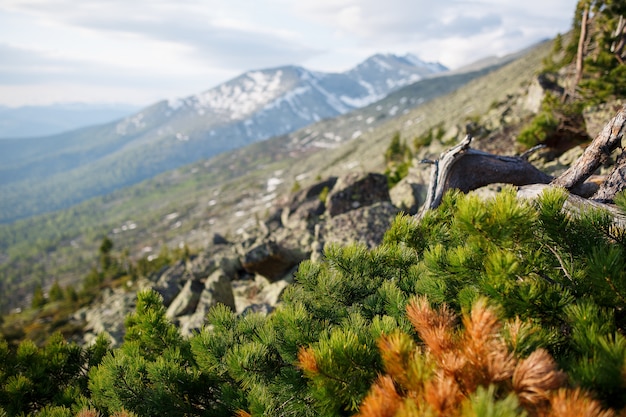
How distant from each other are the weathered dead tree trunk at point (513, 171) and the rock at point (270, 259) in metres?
12.8

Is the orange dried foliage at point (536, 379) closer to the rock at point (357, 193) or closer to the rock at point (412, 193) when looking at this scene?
the rock at point (412, 193)

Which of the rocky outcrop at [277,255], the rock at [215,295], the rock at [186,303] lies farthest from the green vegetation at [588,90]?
the rock at [186,303]

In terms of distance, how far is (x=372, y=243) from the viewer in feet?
55.9

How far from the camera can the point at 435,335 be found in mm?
2951

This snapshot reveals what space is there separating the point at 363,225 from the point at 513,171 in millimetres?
10594

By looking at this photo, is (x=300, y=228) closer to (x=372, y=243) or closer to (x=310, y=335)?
(x=372, y=243)

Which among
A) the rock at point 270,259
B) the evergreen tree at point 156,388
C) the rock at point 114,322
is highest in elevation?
the evergreen tree at point 156,388

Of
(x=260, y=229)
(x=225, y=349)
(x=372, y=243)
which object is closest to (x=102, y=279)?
(x=260, y=229)

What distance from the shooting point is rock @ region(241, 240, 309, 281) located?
19828 mm

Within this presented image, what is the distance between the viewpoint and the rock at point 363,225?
17.9 meters

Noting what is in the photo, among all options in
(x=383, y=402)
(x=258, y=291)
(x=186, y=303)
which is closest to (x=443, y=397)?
(x=383, y=402)

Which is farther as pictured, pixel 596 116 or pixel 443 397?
pixel 596 116

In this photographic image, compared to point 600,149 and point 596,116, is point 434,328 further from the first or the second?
point 596,116

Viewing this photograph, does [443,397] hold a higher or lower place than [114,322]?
higher
